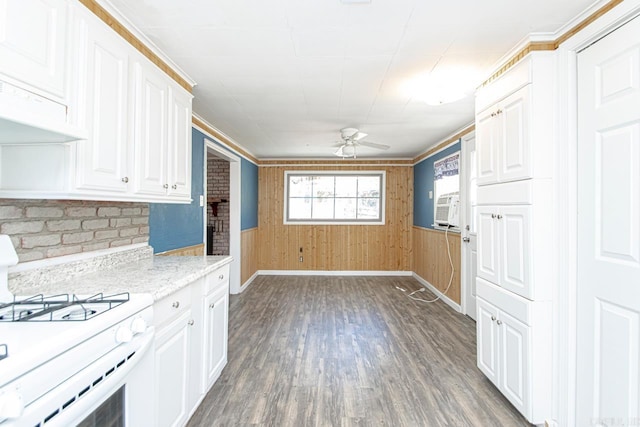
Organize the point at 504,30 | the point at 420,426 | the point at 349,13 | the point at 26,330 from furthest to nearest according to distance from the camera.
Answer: the point at 420,426 → the point at 504,30 → the point at 349,13 → the point at 26,330

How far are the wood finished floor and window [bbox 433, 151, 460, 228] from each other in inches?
64.9

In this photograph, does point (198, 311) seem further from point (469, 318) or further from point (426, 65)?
point (469, 318)

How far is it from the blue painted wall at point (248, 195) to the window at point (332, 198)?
63cm

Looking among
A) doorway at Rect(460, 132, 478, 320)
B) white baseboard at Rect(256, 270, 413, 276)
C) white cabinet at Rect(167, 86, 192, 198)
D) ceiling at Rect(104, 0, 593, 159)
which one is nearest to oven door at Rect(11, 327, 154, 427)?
white cabinet at Rect(167, 86, 192, 198)

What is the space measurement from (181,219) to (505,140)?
2.87 m

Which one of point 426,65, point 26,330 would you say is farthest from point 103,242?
point 426,65

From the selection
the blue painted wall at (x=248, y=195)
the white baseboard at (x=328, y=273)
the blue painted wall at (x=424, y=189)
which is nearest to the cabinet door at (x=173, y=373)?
the blue painted wall at (x=248, y=195)

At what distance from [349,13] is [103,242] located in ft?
6.51

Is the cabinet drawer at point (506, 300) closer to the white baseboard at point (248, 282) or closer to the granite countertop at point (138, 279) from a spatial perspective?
the granite countertop at point (138, 279)

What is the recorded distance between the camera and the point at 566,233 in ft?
5.75

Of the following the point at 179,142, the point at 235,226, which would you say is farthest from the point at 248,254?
the point at 179,142

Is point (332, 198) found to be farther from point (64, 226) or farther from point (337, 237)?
point (64, 226)

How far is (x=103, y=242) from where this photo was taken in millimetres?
1959

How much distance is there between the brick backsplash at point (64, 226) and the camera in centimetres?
143
